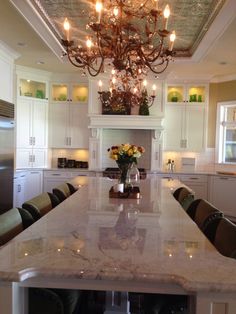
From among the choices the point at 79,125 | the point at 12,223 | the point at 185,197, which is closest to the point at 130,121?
the point at 79,125

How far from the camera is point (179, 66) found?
19.7ft

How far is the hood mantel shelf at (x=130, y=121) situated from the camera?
6.54 m

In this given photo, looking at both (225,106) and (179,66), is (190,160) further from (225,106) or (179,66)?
(179,66)

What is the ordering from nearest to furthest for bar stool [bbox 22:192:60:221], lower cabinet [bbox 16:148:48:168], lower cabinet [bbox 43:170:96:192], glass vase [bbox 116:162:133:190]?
bar stool [bbox 22:192:60:221]
glass vase [bbox 116:162:133:190]
lower cabinet [bbox 16:148:48:168]
lower cabinet [bbox 43:170:96:192]

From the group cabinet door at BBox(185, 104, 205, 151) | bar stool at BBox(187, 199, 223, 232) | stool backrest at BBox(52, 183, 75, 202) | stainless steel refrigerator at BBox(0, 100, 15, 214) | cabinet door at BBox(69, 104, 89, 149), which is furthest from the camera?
cabinet door at BBox(69, 104, 89, 149)

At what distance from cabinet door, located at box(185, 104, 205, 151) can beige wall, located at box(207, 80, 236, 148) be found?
9.6 inches

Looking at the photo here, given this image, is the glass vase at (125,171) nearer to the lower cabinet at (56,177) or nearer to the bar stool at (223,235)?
the bar stool at (223,235)

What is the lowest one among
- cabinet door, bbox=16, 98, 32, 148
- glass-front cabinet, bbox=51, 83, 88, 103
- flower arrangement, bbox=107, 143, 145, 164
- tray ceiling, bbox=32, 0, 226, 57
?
flower arrangement, bbox=107, 143, 145, 164

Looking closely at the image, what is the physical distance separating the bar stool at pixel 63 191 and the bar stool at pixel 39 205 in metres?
0.14

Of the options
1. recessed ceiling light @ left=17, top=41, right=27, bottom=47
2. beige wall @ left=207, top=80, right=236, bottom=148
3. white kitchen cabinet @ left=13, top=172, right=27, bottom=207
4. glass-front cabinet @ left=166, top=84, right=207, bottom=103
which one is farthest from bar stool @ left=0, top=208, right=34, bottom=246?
beige wall @ left=207, top=80, right=236, bottom=148

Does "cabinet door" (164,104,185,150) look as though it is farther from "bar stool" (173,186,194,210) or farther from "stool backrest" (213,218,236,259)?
"stool backrest" (213,218,236,259)

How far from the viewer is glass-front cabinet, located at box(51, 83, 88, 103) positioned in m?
7.05

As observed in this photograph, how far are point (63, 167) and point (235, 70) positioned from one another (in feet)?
13.9

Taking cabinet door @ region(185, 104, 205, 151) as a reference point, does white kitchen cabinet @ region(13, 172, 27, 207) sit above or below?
below
